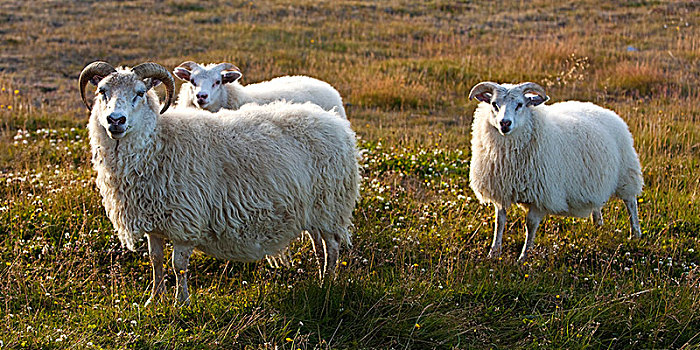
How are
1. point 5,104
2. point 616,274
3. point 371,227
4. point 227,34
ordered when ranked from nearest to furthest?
point 616,274 < point 371,227 < point 5,104 < point 227,34

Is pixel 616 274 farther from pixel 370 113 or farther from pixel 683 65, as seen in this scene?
pixel 683 65

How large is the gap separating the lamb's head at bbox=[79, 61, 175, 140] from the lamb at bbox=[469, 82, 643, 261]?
3.03 m

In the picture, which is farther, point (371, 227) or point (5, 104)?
point (5, 104)

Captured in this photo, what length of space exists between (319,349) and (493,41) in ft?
47.9

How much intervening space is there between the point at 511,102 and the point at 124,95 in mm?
3509

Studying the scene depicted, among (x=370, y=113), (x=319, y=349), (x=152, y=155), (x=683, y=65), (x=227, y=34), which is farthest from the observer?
(x=227, y=34)

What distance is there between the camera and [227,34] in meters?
17.5

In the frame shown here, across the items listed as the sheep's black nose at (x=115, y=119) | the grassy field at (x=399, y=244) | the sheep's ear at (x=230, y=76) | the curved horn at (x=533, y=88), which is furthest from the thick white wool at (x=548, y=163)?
the sheep's black nose at (x=115, y=119)

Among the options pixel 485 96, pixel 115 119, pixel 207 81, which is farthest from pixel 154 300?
pixel 485 96

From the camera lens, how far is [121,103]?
4695 mm

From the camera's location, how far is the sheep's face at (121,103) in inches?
182

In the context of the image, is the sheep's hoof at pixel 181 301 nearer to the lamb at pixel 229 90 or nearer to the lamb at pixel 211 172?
the lamb at pixel 211 172

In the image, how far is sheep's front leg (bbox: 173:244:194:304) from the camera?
5.00 meters

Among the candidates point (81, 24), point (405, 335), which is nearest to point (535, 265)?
point (405, 335)
